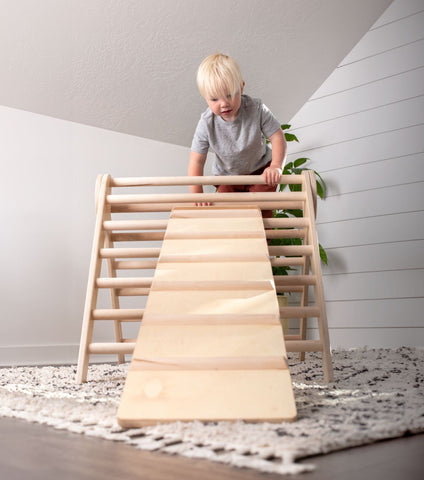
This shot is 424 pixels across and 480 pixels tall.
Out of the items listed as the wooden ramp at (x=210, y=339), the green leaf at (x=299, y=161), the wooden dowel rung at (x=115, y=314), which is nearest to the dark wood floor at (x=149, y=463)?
the wooden ramp at (x=210, y=339)

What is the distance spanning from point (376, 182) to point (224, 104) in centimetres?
116

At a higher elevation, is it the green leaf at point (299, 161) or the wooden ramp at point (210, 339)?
the green leaf at point (299, 161)

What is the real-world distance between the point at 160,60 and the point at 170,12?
286 mm

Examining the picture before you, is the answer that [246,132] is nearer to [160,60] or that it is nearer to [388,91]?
[160,60]

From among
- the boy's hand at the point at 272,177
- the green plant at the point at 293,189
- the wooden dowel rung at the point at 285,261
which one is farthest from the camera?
the green plant at the point at 293,189

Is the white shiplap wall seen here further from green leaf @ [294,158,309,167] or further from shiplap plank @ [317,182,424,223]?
green leaf @ [294,158,309,167]

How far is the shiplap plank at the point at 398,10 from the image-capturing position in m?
2.60

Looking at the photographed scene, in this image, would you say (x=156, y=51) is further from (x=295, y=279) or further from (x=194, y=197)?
(x=295, y=279)

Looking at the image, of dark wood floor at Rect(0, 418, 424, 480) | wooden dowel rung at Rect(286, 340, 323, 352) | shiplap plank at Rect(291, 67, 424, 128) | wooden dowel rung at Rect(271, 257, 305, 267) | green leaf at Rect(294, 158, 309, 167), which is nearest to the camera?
dark wood floor at Rect(0, 418, 424, 480)

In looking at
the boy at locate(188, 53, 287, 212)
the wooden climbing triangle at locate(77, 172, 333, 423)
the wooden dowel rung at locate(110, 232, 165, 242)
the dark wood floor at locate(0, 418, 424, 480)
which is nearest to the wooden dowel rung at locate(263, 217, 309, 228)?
the wooden climbing triangle at locate(77, 172, 333, 423)

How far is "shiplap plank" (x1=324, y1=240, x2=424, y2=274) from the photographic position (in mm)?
2541

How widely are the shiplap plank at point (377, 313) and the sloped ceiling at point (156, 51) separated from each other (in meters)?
1.12

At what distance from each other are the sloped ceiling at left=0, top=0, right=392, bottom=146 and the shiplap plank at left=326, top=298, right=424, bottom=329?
3.69 ft

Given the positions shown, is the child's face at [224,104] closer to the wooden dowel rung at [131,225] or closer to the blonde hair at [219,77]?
the blonde hair at [219,77]
